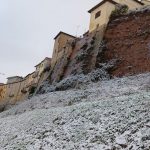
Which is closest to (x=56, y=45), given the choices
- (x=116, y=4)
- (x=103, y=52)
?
(x=116, y=4)

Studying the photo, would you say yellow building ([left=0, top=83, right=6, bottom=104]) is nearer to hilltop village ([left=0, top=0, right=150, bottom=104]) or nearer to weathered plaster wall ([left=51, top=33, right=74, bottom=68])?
hilltop village ([left=0, top=0, right=150, bottom=104])

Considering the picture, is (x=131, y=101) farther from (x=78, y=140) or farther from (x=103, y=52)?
(x=103, y=52)

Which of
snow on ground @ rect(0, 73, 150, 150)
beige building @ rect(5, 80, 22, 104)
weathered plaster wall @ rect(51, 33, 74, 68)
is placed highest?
weathered plaster wall @ rect(51, 33, 74, 68)

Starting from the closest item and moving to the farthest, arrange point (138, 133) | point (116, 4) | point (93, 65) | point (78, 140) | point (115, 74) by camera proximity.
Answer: point (138, 133) < point (78, 140) < point (115, 74) < point (93, 65) < point (116, 4)

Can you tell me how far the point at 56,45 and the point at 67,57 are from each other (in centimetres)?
972

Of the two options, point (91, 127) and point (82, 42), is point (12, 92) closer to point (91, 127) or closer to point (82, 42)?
point (82, 42)

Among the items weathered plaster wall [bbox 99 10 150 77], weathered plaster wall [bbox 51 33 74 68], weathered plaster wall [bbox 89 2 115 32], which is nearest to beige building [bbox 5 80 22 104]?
weathered plaster wall [bbox 51 33 74 68]

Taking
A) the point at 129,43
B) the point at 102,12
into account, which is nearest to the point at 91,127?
the point at 129,43

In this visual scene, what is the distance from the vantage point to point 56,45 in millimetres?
57875

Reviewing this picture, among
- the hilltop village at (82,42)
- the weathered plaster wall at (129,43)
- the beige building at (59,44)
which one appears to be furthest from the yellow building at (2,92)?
the weathered plaster wall at (129,43)

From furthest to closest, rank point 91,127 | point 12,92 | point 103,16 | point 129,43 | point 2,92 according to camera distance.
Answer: point 2,92
point 12,92
point 103,16
point 129,43
point 91,127

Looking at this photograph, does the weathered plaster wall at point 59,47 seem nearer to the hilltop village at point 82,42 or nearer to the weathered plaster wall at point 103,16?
the hilltop village at point 82,42

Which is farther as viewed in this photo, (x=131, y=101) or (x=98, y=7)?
(x=98, y=7)

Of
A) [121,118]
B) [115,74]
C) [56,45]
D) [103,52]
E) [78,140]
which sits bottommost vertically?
[78,140]
